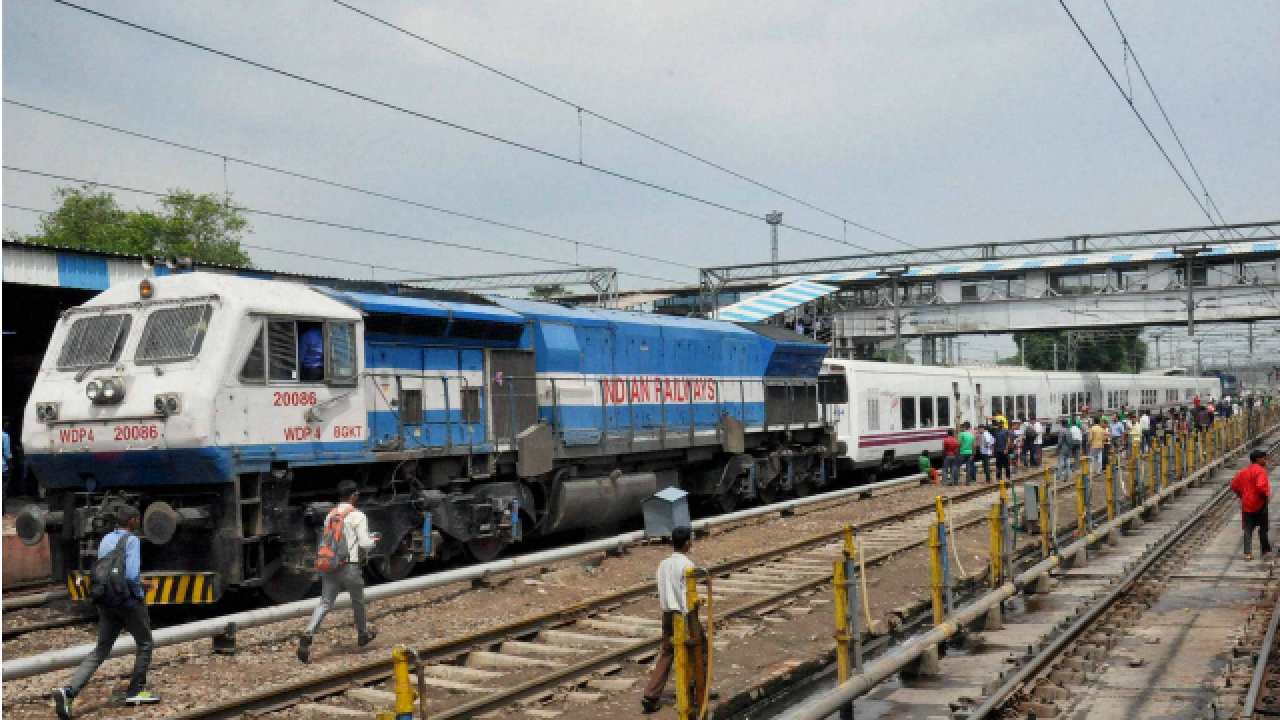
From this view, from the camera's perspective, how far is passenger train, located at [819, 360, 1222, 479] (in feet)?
89.4

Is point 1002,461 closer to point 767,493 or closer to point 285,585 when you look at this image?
point 767,493

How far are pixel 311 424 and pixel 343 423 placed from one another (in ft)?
1.58

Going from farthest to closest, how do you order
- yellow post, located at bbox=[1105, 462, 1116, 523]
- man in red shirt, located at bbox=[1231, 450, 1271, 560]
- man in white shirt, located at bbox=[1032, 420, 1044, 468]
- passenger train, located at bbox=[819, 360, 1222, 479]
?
man in white shirt, located at bbox=[1032, 420, 1044, 468], passenger train, located at bbox=[819, 360, 1222, 479], yellow post, located at bbox=[1105, 462, 1116, 523], man in red shirt, located at bbox=[1231, 450, 1271, 560]

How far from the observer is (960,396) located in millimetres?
34375

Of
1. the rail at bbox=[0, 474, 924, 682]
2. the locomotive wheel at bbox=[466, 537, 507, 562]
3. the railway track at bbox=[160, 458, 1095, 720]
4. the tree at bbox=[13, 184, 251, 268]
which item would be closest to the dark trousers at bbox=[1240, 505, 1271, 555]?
the railway track at bbox=[160, 458, 1095, 720]

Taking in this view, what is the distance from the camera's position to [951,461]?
27422mm

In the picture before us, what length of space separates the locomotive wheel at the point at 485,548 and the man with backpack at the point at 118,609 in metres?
6.72

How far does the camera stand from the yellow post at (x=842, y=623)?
8.31m

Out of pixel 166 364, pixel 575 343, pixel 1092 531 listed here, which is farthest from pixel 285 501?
pixel 1092 531

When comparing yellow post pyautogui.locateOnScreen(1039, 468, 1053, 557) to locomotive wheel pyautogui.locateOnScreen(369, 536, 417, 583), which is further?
yellow post pyautogui.locateOnScreen(1039, 468, 1053, 557)

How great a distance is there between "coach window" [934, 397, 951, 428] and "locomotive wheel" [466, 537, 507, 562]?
66.2ft

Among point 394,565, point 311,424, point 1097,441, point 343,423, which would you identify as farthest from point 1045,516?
point 1097,441

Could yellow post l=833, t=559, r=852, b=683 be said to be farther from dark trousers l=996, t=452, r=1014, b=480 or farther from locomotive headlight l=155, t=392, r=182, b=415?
dark trousers l=996, t=452, r=1014, b=480

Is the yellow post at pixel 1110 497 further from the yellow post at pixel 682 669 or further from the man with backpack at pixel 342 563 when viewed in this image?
the yellow post at pixel 682 669
